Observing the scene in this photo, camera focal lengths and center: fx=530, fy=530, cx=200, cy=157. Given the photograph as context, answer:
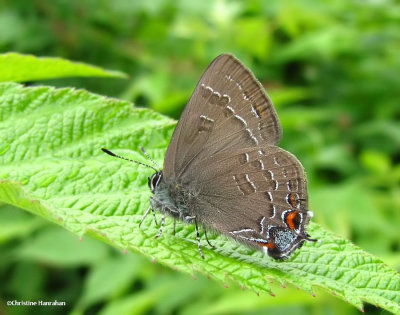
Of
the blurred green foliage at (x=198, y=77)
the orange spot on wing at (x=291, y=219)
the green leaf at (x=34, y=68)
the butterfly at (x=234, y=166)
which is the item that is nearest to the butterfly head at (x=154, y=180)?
the butterfly at (x=234, y=166)

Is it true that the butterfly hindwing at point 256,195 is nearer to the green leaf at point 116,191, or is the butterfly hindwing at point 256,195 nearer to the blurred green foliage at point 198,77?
the green leaf at point 116,191

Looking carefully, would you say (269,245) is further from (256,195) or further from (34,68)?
(34,68)

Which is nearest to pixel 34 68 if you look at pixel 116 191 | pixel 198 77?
pixel 116 191

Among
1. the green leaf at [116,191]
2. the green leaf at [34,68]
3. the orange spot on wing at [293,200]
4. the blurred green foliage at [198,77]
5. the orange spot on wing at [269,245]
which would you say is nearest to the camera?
the green leaf at [116,191]

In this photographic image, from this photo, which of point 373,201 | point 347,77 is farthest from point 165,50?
point 373,201

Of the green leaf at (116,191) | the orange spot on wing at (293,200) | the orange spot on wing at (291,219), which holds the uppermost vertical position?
the orange spot on wing at (293,200)

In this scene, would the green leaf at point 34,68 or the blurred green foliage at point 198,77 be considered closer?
the green leaf at point 34,68
